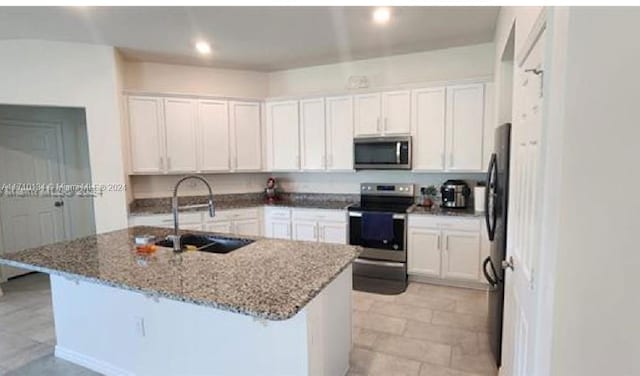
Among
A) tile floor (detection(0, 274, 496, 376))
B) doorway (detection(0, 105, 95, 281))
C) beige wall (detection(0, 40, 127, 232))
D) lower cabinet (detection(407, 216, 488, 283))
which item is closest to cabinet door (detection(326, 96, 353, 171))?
lower cabinet (detection(407, 216, 488, 283))

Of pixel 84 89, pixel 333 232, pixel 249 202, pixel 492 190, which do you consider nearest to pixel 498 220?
pixel 492 190

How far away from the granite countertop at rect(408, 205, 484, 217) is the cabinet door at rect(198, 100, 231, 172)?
103 inches

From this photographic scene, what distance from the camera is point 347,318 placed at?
7.63 ft

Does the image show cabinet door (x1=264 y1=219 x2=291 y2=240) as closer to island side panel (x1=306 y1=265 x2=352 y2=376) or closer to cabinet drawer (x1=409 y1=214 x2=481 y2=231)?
cabinet drawer (x1=409 y1=214 x2=481 y2=231)

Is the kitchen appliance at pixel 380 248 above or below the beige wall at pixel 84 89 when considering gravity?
below

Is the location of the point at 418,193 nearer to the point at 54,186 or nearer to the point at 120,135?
the point at 120,135

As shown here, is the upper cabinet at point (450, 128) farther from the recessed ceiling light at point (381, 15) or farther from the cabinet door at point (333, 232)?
the cabinet door at point (333, 232)

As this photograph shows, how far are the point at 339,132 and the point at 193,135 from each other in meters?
1.94

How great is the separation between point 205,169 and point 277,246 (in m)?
2.60

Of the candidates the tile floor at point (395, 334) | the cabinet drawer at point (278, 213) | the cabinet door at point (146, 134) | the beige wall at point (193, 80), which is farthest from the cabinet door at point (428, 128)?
the cabinet door at point (146, 134)

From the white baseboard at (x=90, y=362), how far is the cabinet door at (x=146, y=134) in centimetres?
224

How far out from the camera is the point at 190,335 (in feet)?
6.61

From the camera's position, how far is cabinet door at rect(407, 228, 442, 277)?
383 centimetres

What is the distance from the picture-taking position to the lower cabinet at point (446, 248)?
144 inches
